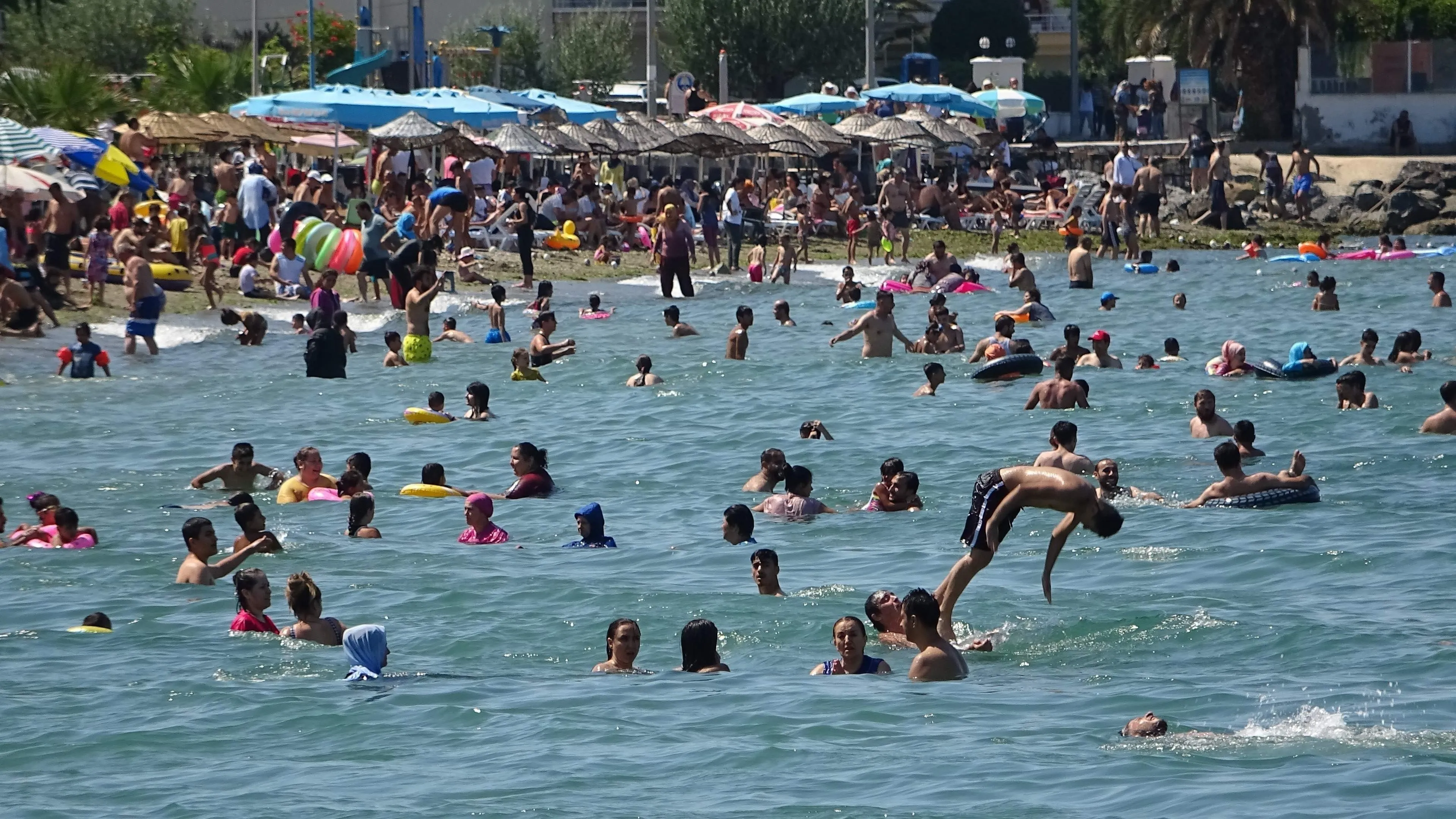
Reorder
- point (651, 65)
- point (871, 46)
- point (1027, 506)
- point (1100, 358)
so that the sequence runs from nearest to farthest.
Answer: point (1027, 506), point (1100, 358), point (651, 65), point (871, 46)

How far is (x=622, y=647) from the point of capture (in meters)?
10.2

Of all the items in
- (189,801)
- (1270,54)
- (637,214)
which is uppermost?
(1270,54)

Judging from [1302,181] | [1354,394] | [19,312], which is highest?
[1302,181]

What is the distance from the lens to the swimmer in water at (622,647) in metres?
10.2

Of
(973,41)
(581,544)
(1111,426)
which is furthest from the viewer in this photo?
(973,41)

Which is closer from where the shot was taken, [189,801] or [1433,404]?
[189,801]

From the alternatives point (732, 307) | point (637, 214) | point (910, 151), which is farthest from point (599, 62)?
point (732, 307)

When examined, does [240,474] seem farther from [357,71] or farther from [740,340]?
[357,71]

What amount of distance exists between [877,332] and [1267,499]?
26.9 ft

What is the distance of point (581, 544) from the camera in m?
13.5

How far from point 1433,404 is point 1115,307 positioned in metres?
9.45

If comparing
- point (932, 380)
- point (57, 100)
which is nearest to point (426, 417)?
point (932, 380)

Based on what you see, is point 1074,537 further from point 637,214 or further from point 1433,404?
point 637,214

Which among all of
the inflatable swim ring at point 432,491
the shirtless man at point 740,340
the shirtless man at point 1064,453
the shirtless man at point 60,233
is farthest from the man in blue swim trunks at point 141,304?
the shirtless man at point 1064,453
